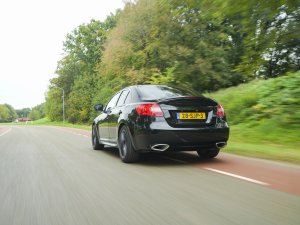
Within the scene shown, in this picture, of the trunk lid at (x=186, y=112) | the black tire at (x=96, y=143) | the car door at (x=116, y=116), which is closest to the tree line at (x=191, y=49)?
the car door at (x=116, y=116)

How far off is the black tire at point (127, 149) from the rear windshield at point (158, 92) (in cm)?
74

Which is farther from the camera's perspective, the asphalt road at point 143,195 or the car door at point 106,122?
the car door at point 106,122

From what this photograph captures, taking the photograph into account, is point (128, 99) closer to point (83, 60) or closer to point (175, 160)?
point (175, 160)

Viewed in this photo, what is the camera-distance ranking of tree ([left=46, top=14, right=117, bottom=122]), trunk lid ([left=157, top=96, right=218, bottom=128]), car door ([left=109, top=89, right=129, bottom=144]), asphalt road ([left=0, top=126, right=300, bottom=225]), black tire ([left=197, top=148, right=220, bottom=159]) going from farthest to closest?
tree ([left=46, top=14, right=117, bottom=122]) < car door ([left=109, top=89, right=129, bottom=144]) < black tire ([left=197, top=148, right=220, bottom=159]) < trunk lid ([left=157, top=96, right=218, bottom=128]) < asphalt road ([left=0, top=126, right=300, bottom=225])

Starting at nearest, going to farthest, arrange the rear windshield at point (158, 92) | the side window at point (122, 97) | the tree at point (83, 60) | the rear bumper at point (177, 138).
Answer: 1. the rear bumper at point (177, 138)
2. the rear windshield at point (158, 92)
3. the side window at point (122, 97)
4. the tree at point (83, 60)

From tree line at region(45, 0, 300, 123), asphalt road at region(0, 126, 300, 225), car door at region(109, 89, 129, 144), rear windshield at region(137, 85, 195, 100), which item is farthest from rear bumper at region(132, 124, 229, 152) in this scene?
tree line at region(45, 0, 300, 123)

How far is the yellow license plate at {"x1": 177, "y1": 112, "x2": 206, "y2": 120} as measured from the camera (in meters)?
6.71

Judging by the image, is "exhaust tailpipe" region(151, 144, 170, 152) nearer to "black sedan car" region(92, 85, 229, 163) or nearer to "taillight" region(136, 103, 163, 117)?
"black sedan car" region(92, 85, 229, 163)

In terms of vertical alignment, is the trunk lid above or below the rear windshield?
below

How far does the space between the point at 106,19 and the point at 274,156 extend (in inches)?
2180

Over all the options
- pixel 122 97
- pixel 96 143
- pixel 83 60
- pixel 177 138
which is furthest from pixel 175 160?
pixel 83 60

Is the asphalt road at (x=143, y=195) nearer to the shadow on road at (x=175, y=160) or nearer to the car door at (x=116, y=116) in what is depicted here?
the shadow on road at (x=175, y=160)

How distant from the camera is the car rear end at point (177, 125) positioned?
6.61 metres

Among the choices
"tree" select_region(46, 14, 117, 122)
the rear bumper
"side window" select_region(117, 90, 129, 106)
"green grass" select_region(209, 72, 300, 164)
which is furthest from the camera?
"tree" select_region(46, 14, 117, 122)
